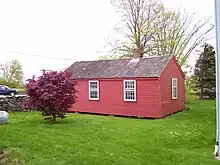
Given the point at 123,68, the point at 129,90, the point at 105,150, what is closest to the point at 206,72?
the point at 123,68

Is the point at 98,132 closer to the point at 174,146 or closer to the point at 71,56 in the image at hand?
the point at 174,146

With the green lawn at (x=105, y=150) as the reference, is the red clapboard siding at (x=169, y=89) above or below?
above

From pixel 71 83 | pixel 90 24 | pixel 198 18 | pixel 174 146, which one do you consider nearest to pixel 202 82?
pixel 198 18

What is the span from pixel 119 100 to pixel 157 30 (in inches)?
501

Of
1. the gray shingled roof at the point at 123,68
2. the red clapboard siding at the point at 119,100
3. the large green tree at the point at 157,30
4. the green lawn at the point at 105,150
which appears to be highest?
the large green tree at the point at 157,30

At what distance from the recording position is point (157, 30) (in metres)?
29.2

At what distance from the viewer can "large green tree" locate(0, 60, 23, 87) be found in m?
37.1

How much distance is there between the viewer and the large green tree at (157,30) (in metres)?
29.2

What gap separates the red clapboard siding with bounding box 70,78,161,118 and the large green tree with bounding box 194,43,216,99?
17643 mm

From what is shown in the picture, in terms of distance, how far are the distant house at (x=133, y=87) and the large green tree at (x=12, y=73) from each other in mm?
17983

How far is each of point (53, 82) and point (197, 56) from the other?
23736mm

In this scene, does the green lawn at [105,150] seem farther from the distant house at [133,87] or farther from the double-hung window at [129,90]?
the double-hung window at [129,90]

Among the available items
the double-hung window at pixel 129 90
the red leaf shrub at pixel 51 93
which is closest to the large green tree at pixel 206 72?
the double-hung window at pixel 129 90

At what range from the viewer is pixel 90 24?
95.4ft
